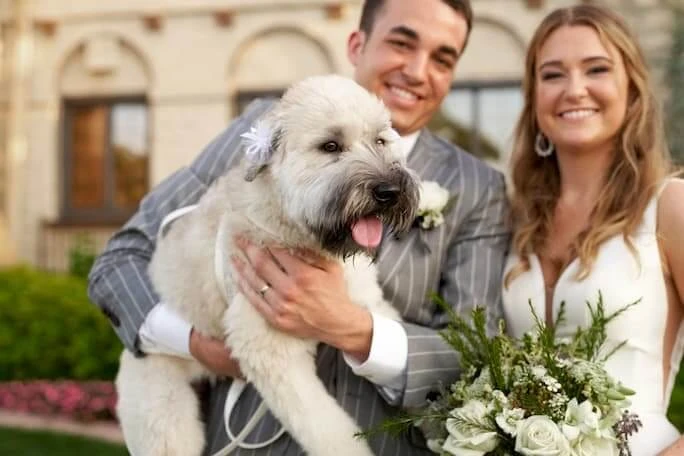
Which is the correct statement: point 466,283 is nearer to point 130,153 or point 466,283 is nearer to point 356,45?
point 356,45

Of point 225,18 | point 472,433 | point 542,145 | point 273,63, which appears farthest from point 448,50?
point 225,18

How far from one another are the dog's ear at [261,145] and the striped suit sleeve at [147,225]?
2.00 feet

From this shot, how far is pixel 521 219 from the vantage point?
136 inches

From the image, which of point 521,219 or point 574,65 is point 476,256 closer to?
point 521,219

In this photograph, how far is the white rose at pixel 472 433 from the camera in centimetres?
258

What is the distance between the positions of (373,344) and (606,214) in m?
1.16

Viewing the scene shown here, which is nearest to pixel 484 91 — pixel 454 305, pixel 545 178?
pixel 545 178

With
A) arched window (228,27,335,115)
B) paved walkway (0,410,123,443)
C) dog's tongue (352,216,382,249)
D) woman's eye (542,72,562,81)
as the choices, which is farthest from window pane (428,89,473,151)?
dog's tongue (352,216,382,249)

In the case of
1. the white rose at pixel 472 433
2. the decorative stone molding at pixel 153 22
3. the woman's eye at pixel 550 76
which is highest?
the woman's eye at pixel 550 76

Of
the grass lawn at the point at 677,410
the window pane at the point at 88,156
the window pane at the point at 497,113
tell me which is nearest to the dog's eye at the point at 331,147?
the grass lawn at the point at 677,410

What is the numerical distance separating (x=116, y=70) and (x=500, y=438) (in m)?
12.7

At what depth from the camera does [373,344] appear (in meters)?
2.77

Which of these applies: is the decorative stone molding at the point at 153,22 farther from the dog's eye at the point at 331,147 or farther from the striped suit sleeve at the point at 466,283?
the dog's eye at the point at 331,147

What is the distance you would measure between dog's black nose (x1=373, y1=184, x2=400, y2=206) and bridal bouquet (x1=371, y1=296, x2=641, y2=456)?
0.45m
